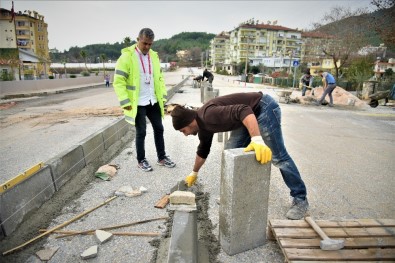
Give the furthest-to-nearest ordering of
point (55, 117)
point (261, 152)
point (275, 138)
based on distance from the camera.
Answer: point (55, 117)
point (275, 138)
point (261, 152)

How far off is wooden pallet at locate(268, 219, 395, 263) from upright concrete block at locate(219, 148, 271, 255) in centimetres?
22

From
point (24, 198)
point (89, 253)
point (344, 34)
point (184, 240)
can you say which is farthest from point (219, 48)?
point (89, 253)

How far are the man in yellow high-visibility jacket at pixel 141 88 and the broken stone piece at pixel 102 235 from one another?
5.33 feet

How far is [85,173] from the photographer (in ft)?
12.9

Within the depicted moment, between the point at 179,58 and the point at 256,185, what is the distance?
466ft

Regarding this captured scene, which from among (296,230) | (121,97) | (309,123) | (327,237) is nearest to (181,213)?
(296,230)

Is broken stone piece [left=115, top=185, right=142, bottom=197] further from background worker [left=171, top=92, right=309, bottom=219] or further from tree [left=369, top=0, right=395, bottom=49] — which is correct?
tree [left=369, top=0, right=395, bottom=49]

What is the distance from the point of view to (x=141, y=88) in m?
3.93

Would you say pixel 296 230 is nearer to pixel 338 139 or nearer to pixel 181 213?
pixel 181 213

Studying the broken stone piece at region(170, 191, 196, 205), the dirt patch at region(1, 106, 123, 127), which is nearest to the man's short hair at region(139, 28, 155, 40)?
the broken stone piece at region(170, 191, 196, 205)

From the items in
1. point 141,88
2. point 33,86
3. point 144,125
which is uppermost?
point 141,88

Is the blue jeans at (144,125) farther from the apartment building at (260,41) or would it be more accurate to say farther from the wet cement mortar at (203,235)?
the apartment building at (260,41)

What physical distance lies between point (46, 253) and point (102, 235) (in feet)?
1.54

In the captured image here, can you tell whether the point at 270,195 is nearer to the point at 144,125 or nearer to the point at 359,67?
the point at 144,125
